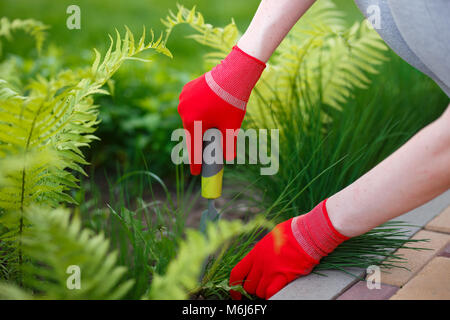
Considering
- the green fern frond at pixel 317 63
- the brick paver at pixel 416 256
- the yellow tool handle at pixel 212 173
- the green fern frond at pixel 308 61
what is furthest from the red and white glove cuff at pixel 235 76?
the brick paver at pixel 416 256

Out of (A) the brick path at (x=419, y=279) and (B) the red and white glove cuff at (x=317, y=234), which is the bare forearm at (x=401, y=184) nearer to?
(B) the red and white glove cuff at (x=317, y=234)

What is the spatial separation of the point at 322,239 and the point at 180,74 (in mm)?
2122

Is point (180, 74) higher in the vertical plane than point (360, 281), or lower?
higher

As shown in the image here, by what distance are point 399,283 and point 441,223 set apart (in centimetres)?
56

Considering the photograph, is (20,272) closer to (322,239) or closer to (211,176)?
(211,176)

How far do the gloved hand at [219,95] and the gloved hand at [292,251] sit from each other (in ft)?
1.24

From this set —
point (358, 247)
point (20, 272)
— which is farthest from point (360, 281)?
point (20, 272)

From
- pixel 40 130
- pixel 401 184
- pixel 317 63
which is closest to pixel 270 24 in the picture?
A: pixel 401 184

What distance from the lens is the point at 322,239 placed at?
5.68ft

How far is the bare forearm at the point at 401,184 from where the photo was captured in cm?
142

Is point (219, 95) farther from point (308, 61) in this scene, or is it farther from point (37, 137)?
point (308, 61)

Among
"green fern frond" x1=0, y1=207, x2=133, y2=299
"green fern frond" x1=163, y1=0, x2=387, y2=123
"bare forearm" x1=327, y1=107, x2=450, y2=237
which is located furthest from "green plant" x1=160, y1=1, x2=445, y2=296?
"green fern frond" x1=0, y1=207, x2=133, y2=299

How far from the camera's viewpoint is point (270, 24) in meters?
1.75

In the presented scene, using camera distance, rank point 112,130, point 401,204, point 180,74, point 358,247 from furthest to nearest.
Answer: point 180,74, point 112,130, point 358,247, point 401,204
